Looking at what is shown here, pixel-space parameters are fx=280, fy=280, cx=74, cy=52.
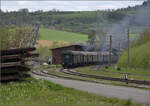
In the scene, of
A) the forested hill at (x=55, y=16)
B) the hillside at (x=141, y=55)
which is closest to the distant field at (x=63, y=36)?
the forested hill at (x=55, y=16)

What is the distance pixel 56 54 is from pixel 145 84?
163ft

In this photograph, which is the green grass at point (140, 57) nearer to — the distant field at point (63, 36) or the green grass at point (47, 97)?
the green grass at point (47, 97)

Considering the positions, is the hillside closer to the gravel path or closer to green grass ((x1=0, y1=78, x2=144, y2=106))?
the gravel path

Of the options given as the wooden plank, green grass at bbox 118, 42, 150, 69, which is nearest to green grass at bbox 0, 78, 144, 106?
the wooden plank

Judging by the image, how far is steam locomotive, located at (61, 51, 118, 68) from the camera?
1838 inches

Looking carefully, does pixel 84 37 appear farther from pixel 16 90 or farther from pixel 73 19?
pixel 16 90

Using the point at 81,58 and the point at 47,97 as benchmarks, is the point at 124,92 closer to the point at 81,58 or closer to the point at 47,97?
the point at 47,97

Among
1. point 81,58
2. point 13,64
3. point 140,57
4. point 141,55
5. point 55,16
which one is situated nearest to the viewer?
point 13,64

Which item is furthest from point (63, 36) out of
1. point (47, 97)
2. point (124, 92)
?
point (47, 97)

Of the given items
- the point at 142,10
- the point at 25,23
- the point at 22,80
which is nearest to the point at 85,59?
the point at 25,23

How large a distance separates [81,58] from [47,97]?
39.4 metres

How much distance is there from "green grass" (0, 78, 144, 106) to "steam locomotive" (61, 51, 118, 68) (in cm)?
3105

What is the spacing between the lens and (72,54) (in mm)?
46031

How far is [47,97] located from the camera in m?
11.9
